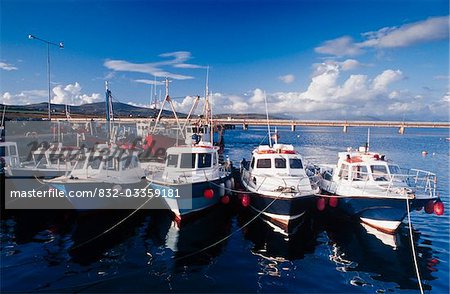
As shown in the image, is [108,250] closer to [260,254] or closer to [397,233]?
[260,254]

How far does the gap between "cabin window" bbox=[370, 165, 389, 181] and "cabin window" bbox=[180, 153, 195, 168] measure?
1032 centimetres

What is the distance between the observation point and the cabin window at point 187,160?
17.8m

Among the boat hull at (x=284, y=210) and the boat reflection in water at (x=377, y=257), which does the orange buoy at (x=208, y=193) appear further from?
the boat reflection in water at (x=377, y=257)

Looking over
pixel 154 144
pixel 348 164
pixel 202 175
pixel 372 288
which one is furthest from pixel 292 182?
pixel 154 144

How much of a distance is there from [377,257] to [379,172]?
18.7ft

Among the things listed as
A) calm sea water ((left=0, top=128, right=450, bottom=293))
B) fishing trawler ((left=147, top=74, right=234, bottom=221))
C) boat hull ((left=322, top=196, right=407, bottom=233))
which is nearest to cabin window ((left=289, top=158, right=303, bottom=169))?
boat hull ((left=322, top=196, right=407, bottom=233))

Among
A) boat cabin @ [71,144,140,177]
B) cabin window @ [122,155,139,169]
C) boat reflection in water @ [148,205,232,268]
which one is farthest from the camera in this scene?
cabin window @ [122,155,139,169]

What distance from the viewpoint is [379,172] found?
17.3 metres

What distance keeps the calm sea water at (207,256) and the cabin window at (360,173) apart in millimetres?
2701

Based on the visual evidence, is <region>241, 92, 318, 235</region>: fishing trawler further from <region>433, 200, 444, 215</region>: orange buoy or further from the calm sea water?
<region>433, 200, 444, 215</region>: orange buoy

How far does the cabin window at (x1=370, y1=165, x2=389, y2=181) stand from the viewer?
16906 millimetres

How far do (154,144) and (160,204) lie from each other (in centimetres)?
1125

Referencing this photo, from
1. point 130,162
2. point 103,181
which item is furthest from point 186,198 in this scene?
point 130,162

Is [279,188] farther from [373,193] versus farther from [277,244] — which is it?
[373,193]
